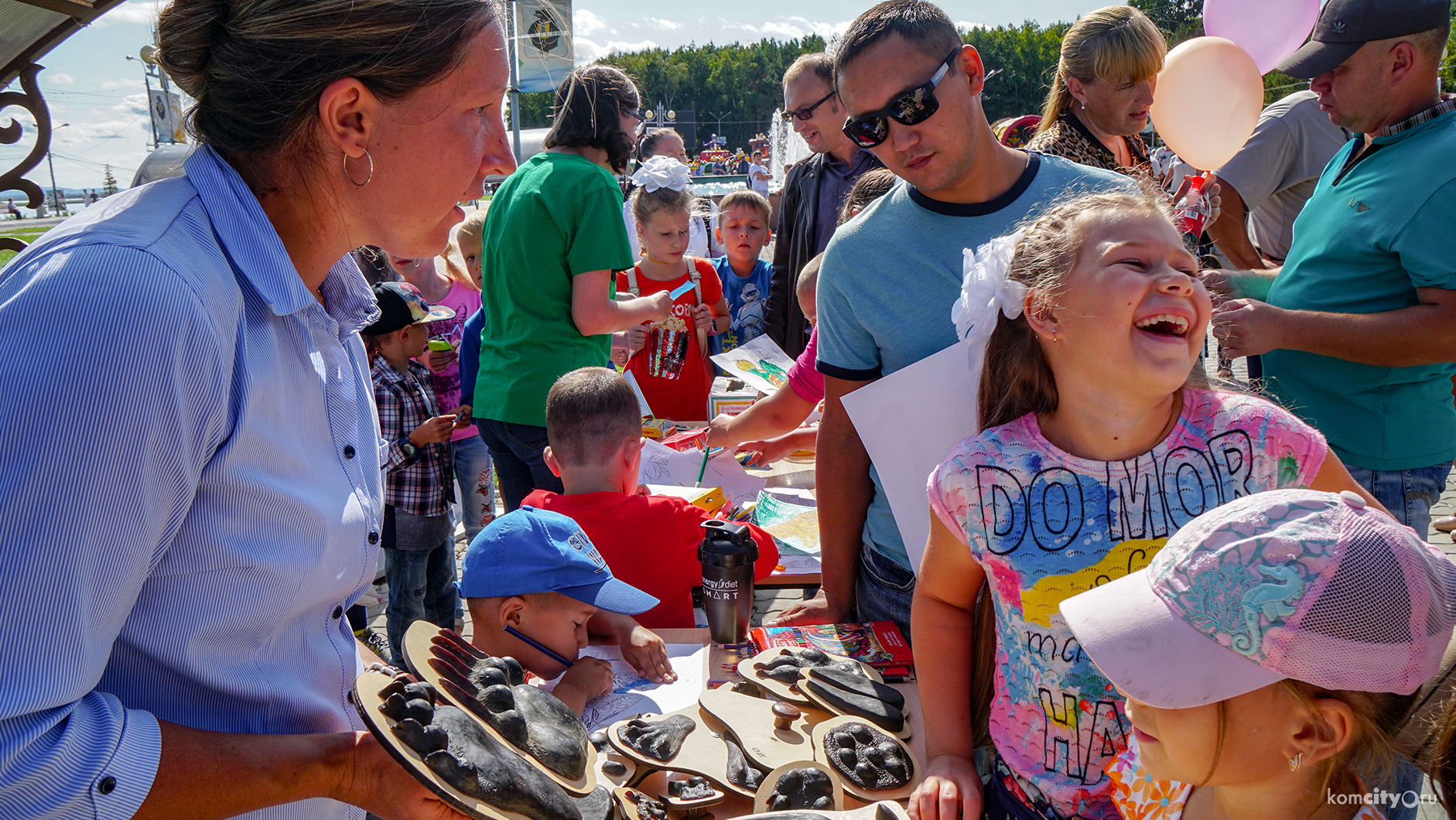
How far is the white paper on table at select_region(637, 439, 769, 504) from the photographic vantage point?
334cm

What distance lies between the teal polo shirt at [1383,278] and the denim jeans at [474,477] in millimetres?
3469

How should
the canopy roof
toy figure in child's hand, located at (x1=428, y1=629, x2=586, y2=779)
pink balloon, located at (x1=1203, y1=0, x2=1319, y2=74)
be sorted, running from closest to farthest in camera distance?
1. toy figure in child's hand, located at (x1=428, y1=629, x2=586, y2=779)
2. the canopy roof
3. pink balloon, located at (x1=1203, y1=0, x2=1319, y2=74)

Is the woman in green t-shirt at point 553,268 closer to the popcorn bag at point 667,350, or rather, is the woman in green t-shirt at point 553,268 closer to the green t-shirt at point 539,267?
the green t-shirt at point 539,267

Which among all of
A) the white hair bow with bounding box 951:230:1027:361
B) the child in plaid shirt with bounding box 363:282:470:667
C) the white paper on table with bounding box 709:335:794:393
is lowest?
the child in plaid shirt with bounding box 363:282:470:667

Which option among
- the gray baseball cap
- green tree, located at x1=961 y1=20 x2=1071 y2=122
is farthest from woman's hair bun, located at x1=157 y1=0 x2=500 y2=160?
green tree, located at x1=961 y1=20 x2=1071 y2=122

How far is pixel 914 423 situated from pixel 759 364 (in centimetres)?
161

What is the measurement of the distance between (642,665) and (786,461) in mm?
2074

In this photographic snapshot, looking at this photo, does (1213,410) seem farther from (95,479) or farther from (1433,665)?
(95,479)

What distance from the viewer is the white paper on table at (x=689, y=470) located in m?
3.34

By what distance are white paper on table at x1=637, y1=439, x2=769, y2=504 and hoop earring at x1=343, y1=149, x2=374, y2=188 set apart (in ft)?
7.54

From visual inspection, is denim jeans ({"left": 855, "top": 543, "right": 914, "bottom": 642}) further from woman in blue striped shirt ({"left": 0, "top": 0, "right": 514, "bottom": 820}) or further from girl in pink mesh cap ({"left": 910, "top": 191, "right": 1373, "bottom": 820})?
woman in blue striped shirt ({"left": 0, "top": 0, "right": 514, "bottom": 820})

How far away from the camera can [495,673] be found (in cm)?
133

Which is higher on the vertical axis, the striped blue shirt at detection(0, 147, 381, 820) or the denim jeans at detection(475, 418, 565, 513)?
the striped blue shirt at detection(0, 147, 381, 820)

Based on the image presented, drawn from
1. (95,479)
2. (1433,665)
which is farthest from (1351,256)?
(95,479)
